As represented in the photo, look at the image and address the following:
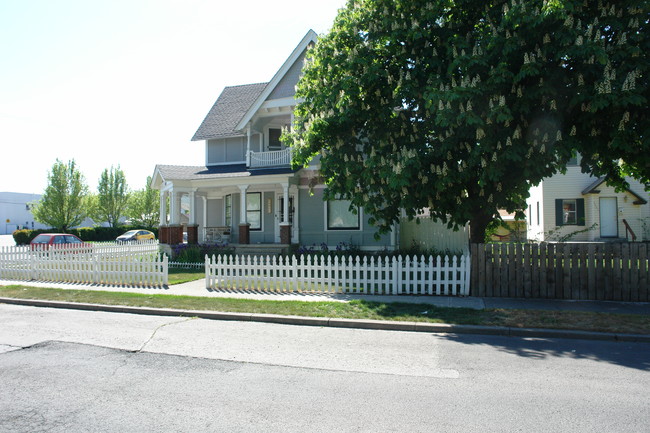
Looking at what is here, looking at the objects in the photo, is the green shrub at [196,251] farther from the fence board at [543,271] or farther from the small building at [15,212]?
the small building at [15,212]

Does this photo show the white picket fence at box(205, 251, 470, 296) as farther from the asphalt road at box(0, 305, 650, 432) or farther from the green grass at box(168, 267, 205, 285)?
the asphalt road at box(0, 305, 650, 432)

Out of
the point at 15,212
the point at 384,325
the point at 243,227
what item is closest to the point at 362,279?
the point at 384,325

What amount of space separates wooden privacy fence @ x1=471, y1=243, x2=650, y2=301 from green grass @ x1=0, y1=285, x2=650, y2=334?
1.91 metres

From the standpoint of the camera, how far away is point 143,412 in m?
4.39

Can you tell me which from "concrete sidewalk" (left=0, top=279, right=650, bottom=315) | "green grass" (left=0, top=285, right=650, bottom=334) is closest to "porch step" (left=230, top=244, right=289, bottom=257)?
"concrete sidewalk" (left=0, top=279, right=650, bottom=315)

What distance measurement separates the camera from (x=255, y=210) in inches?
883

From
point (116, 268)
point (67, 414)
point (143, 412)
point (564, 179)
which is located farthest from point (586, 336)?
point (564, 179)

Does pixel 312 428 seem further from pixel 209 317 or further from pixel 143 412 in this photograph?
pixel 209 317

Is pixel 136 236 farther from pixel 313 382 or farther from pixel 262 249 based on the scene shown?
pixel 313 382

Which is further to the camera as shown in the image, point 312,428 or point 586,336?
point 586,336

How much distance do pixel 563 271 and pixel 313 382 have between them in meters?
8.04

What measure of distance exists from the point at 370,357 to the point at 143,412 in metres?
3.15

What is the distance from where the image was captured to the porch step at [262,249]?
1925 centimetres

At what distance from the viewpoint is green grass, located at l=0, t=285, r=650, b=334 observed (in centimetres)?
815
